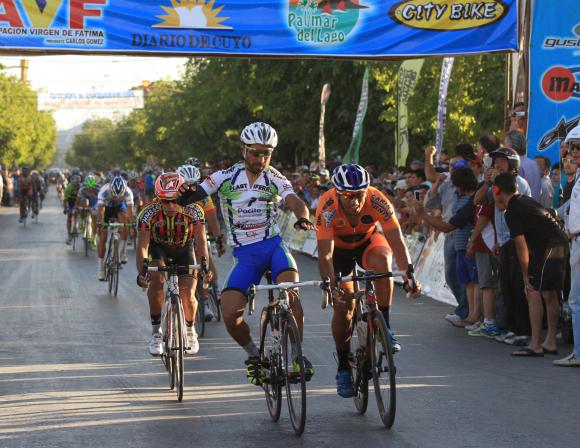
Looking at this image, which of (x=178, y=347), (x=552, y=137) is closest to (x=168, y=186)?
(x=178, y=347)

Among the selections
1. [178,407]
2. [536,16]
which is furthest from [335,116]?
[178,407]

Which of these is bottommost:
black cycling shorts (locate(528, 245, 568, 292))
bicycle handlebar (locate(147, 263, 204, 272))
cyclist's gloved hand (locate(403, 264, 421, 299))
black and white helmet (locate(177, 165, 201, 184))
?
black cycling shorts (locate(528, 245, 568, 292))

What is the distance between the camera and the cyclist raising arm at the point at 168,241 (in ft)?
34.2

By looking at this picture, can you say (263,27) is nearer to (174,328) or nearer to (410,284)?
(174,328)

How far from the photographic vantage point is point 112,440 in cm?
775

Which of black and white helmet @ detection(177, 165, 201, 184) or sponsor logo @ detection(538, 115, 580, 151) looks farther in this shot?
sponsor logo @ detection(538, 115, 580, 151)

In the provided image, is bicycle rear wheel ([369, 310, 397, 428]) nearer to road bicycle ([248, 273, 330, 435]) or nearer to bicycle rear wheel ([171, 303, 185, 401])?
road bicycle ([248, 273, 330, 435])

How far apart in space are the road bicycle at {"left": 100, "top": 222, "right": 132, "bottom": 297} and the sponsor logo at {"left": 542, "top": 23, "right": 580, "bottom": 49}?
23.1 feet

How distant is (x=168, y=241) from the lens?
11.1 m

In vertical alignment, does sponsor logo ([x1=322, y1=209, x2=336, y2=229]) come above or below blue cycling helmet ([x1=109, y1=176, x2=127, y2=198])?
above

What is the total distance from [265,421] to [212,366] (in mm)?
2786

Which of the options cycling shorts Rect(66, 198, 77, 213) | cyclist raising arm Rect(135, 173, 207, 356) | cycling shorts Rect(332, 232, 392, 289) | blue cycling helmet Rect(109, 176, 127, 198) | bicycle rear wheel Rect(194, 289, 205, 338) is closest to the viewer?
cycling shorts Rect(332, 232, 392, 289)

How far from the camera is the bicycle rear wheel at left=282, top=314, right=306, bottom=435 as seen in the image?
7855 millimetres

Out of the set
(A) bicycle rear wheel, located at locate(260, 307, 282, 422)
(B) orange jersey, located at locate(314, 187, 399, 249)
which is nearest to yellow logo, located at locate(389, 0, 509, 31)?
(B) orange jersey, located at locate(314, 187, 399, 249)
